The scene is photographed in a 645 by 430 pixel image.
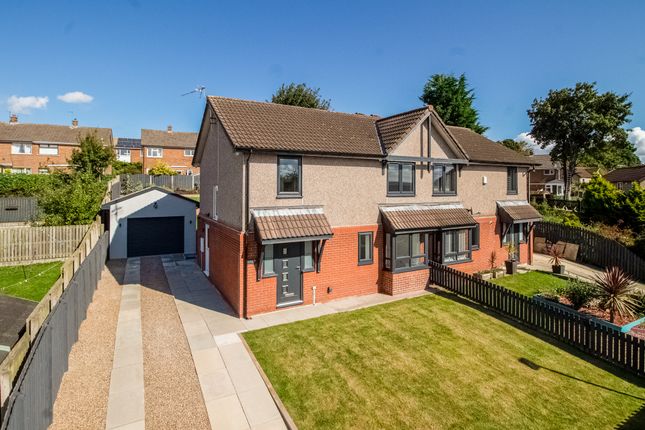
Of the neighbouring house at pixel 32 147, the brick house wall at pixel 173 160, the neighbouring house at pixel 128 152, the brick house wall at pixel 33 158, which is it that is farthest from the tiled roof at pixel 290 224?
the neighbouring house at pixel 128 152

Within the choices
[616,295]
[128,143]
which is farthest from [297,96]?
[128,143]

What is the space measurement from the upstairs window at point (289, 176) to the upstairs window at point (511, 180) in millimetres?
14031

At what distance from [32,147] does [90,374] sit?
50159mm

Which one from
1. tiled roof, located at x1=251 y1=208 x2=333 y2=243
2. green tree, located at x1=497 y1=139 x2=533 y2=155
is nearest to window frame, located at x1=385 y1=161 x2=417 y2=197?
tiled roof, located at x1=251 y1=208 x2=333 y2=243

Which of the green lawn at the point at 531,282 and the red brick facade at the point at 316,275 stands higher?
the red brick facade at the point at 316,275

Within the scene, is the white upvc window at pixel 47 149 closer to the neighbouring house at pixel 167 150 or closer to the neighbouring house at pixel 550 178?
the neighbouring house at pixel 167 150

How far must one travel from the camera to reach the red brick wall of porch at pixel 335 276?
1260 centimetres

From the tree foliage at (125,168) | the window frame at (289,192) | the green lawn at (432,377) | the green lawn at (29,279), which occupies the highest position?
the tree foliage at (125,168)

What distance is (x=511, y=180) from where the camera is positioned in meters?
20.9

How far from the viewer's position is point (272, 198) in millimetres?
13055

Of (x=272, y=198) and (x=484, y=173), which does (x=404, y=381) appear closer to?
(x=272, y=198)

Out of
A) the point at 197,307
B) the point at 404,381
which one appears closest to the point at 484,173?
the point at 404,381

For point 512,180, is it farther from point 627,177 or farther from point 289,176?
point 627,177

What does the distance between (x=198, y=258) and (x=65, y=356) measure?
39.1 feet
